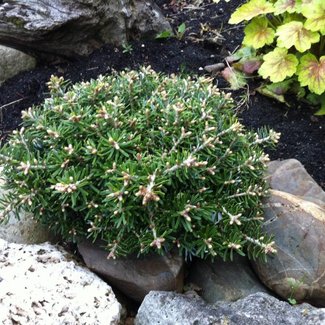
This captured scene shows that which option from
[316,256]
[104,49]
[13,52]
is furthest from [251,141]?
[13,52]

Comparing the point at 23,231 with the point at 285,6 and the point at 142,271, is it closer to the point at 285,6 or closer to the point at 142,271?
the point at 142,271

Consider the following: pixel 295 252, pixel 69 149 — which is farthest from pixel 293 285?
pixel 69 149

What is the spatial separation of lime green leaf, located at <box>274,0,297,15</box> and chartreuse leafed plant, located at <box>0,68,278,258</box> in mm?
1102

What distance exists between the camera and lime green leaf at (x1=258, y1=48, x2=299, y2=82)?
11.8 feet

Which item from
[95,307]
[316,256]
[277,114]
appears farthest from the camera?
[277,114]

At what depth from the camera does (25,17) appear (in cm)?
390

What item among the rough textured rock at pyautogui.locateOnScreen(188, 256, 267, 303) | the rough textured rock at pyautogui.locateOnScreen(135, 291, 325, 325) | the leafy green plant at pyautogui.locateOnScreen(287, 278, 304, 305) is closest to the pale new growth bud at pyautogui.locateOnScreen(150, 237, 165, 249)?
the rough textured rock at pyautogui.locateOnScreen(135, 291, 325, 325)

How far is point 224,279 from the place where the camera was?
2.82 metres

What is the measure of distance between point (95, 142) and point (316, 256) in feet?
3.79

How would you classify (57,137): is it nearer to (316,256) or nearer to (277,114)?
(316,256)

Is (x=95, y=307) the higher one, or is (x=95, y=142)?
(x=95, y=142)

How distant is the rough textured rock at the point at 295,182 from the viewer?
10.4 ft

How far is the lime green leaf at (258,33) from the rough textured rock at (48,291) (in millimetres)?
1862

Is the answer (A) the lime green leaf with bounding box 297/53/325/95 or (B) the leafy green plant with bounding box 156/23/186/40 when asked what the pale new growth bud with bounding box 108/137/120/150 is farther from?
(B) the leafy green plant with bounding box 156/23/186/40
